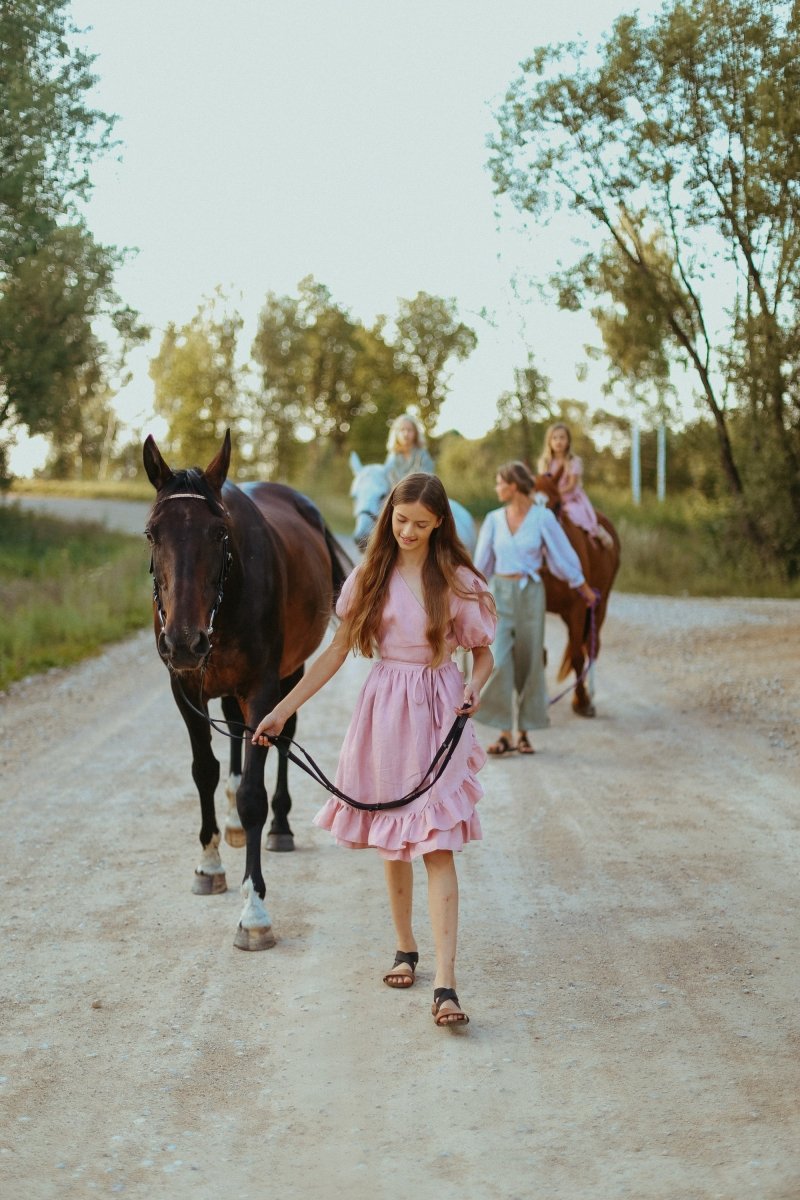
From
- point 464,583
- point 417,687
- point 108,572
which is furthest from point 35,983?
point 108,572

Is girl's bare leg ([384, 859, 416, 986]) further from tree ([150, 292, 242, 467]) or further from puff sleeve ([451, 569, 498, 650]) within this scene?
tree ([150, 292, 242, 467])

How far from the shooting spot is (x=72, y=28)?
16234mm

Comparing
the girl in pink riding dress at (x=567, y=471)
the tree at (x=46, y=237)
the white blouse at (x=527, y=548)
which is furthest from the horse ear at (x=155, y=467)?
the tree at (x=46, y=237)

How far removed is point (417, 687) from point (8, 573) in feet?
56.9

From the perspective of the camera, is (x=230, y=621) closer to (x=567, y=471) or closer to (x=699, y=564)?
(x=567, y=471)

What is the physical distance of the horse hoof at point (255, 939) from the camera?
16.9 feet

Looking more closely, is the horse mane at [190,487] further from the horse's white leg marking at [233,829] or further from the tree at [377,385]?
the tree at [377,385]

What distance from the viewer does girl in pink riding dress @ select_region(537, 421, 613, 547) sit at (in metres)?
10.7

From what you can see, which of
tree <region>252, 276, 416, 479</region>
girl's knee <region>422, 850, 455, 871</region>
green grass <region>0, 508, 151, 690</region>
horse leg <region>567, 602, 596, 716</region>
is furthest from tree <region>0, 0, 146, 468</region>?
tree <region>252, 276, 416, 479</region>

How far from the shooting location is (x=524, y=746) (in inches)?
368

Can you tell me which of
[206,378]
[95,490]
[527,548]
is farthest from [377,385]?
[527,548]

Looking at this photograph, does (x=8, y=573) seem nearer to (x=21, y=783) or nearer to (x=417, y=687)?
(x=21, y=783)

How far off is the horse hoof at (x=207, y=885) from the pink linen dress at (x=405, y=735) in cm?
150

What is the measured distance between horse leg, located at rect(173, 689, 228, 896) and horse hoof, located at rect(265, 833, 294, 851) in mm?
741
